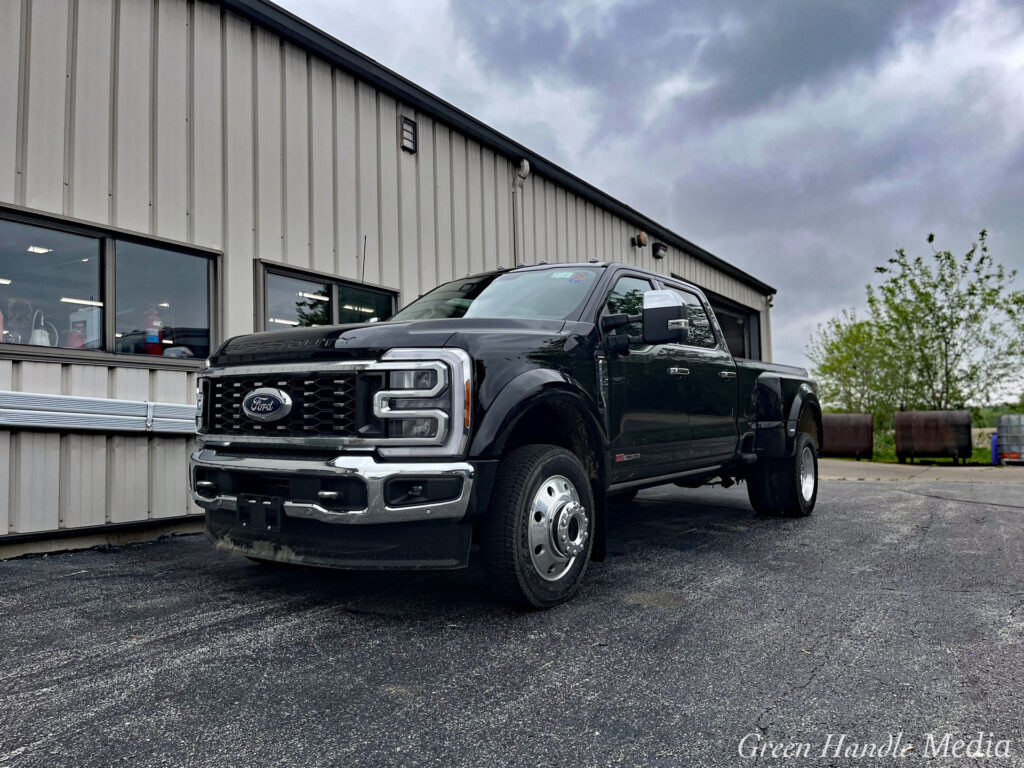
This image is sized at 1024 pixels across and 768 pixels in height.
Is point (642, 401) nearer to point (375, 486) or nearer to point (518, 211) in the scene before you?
point (375, 486)

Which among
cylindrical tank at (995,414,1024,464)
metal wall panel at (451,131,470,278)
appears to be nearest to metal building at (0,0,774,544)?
metal wall panel at (451,131,470,278)

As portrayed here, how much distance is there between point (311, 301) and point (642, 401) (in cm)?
407

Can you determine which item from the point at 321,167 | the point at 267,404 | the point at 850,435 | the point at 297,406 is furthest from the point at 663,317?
the point at 850,435

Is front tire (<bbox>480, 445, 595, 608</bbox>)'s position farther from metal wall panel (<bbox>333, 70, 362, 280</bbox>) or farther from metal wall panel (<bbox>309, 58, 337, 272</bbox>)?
metal wall panel (<bbox>333, 70, 362, 280</bbox>)

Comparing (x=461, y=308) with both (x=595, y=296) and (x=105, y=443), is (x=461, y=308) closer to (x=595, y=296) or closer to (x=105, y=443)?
(x=595, y=296)

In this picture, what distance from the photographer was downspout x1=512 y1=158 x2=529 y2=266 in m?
10.0

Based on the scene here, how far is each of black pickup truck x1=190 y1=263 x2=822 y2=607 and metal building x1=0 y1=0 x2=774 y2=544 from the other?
214cm

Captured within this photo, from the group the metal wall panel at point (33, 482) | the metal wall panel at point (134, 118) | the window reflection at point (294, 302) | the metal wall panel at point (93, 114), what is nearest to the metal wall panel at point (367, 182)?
the window reflection at point (294, 302)

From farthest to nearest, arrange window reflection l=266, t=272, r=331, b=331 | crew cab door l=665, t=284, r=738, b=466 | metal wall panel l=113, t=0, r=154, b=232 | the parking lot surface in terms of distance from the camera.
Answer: window reflection l=266, t=272, r=331, b=331
metal wall panel l=113, t=0, r=154, b=232
crew cab door l=665, t=284, r=738, b=466
the parking lot surface

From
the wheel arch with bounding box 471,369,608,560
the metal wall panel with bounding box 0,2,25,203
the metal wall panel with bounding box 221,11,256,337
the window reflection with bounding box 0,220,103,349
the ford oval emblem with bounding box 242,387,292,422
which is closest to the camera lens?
the wheel arch with bounding box 471,369,608,560

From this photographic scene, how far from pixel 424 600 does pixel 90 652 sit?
1550mm

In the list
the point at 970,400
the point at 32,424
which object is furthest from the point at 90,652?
the point at 970,400

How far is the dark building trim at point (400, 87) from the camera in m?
6.68

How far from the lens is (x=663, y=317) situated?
419 centimetres
